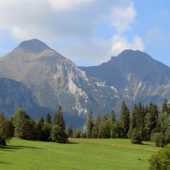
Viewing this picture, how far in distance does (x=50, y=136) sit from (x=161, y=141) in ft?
176

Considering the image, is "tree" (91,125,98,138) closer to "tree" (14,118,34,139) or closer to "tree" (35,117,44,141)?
"tree" (35,117,44,141)

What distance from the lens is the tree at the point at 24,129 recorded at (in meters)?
120

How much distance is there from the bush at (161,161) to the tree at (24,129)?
2875 inches

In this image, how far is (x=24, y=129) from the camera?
395 feet

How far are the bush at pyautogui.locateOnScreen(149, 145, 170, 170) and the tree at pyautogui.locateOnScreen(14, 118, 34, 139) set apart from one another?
7302cm

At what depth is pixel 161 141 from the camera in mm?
118250

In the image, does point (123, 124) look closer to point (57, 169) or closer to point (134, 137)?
point (134, 137)

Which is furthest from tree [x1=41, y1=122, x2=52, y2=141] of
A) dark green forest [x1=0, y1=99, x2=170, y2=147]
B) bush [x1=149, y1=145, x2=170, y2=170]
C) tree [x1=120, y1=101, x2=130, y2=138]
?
bush [x1=149, y1=145, x2=170, y2=170]

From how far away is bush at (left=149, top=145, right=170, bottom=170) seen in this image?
Result: 5987 cm

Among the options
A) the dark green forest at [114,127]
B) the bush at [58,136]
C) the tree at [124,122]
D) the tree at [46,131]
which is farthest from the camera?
the tree at [124,122]

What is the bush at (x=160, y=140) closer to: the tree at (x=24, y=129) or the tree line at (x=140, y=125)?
the tree line at (x=140, y=125)

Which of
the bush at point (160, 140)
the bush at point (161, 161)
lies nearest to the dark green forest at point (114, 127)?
the bush at point (160, 140)

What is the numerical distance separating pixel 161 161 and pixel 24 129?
252ft

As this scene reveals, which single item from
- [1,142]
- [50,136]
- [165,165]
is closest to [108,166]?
[165,165]
